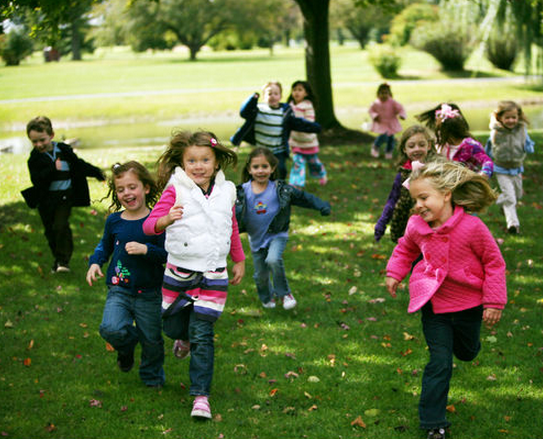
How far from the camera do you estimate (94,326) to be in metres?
6.96

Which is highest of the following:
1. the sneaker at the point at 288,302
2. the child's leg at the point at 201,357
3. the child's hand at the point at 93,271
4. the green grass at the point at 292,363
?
the child's hand at the point at 93,271

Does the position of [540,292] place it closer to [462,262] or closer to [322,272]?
[322,272]

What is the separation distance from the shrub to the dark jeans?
105ft

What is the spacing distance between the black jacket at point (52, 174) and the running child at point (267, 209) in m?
2.10

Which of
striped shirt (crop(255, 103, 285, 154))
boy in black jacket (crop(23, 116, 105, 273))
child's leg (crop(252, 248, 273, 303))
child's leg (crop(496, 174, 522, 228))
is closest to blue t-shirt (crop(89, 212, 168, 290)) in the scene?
child's leg (crop(252, 248, 273, 303))

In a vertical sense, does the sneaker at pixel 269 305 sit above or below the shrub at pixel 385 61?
below

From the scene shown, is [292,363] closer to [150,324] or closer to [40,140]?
[150,324]

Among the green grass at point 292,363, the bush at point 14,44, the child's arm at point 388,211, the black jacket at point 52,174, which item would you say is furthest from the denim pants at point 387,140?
the child's arm at point 388,211

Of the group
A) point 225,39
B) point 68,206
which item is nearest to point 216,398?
point 68,206

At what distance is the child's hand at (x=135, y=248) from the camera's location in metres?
4.98

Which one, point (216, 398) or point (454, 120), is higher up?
point (454, 120)

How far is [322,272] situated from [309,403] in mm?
3363

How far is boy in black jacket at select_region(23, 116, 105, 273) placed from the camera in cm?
809

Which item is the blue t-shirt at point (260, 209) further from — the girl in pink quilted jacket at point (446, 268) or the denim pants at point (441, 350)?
the denim pants at point (441, 350)
